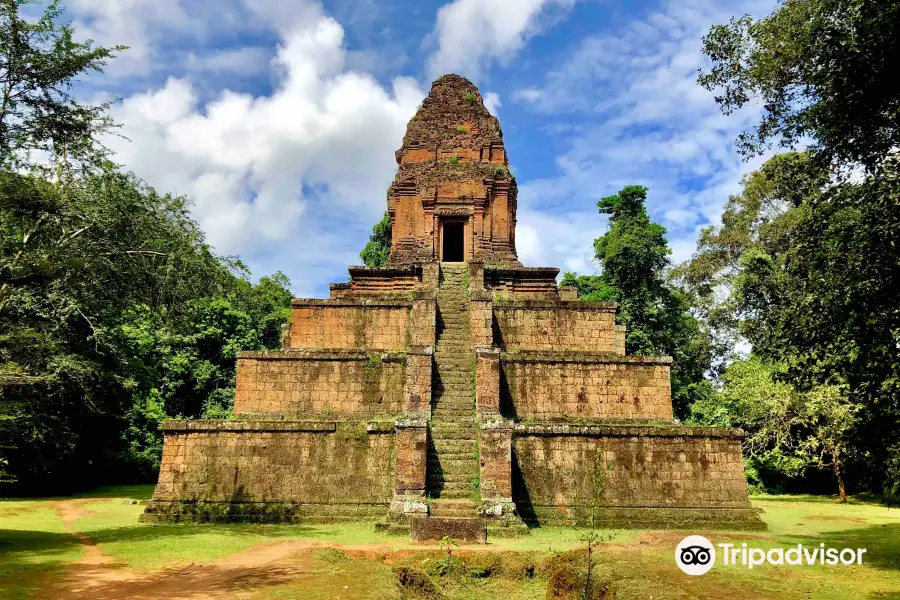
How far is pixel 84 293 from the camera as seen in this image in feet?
37.2

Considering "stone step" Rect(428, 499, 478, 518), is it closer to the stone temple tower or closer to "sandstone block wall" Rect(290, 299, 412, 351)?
"sandstone block wall" Rect(290, 299, 412, 351)

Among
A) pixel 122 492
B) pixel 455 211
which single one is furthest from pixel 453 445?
pixel 122 492

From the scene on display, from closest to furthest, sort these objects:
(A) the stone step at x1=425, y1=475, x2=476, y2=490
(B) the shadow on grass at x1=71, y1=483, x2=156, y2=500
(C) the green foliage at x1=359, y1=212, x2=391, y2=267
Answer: (A) the stone step at x1=425, y1=475, x2=476, y2=490 → (B) the shadow on grass at x1=71, y1=483, x2=156, y2=500 → (C) the green foliage at x1=359, y1=212, x2=391, y2=267

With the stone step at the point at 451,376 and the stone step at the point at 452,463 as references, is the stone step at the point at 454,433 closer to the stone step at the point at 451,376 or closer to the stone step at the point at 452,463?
the stone step at the point at 452,463

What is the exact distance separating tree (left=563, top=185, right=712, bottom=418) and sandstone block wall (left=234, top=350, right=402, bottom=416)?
55.8 feet

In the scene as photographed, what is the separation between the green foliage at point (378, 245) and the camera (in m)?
34.7

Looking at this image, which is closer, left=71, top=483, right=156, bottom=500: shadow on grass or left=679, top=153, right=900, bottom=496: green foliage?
left=679, top=153, right=900, bottom=496: green foliage

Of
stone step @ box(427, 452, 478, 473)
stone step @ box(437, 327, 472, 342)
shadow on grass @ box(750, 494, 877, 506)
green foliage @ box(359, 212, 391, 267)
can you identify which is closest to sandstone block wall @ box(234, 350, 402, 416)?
stone step @ box(437, 327, 472, 342)

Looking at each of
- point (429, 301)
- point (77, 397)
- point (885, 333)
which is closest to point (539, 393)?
point (429, 301)

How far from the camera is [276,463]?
12445 mm

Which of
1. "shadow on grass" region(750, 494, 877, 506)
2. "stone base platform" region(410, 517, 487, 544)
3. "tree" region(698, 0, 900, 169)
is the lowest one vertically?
"shadow on grass" region(750, 494, 877, 506)

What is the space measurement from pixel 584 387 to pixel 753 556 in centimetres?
531

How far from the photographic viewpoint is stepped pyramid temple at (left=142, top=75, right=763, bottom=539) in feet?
39.1

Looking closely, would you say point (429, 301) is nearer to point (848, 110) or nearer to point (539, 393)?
point (539, 393)
